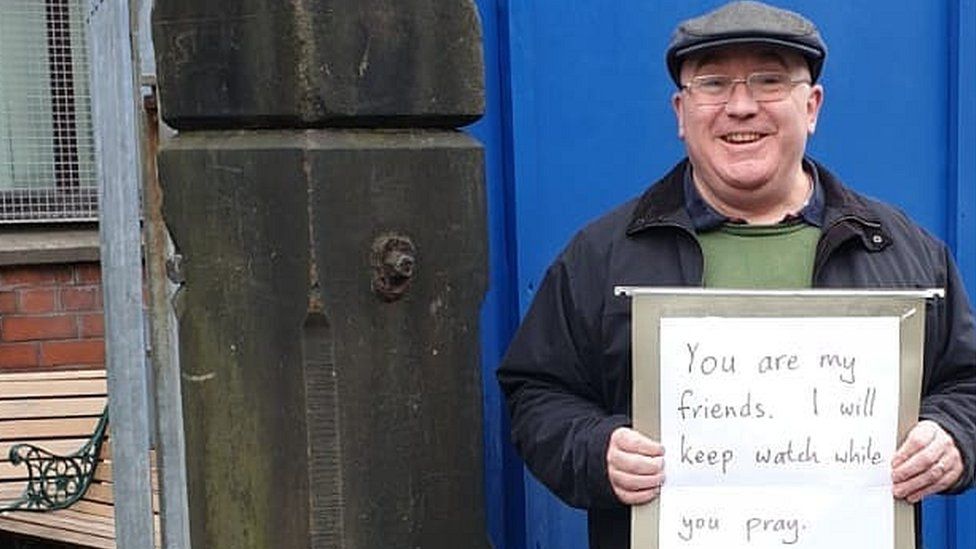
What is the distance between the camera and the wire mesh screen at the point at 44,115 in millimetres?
6121

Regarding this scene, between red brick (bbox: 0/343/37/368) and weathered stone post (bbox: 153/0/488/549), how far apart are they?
397cm

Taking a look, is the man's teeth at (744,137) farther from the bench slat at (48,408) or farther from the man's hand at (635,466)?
the bench slat at (48,408)

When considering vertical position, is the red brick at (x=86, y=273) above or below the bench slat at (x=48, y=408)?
above

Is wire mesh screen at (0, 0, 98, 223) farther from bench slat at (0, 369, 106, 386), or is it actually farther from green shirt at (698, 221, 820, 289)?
green shirt at (698, 221, 820, 289)

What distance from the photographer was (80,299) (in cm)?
600

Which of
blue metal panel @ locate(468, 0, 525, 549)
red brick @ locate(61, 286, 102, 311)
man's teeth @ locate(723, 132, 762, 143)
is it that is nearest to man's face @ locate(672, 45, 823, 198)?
man's teeth @ locate(723, 132, 762, 143)

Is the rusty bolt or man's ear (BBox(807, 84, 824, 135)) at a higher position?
man's ear (BBox(807, 84, 824, 135))

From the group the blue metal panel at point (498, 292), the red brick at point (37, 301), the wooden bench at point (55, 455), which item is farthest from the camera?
the red brick at point (37, 301)

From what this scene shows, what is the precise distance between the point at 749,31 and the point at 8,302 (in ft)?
15.4

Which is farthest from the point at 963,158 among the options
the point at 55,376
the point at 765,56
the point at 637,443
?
the point at 55,376

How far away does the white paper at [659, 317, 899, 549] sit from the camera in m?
1.95

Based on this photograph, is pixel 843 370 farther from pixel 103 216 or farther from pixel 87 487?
pixel 87 487

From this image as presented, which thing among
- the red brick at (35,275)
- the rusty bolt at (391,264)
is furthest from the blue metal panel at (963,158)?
the red brick at (35,275)

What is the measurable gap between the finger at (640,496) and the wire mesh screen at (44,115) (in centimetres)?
466
